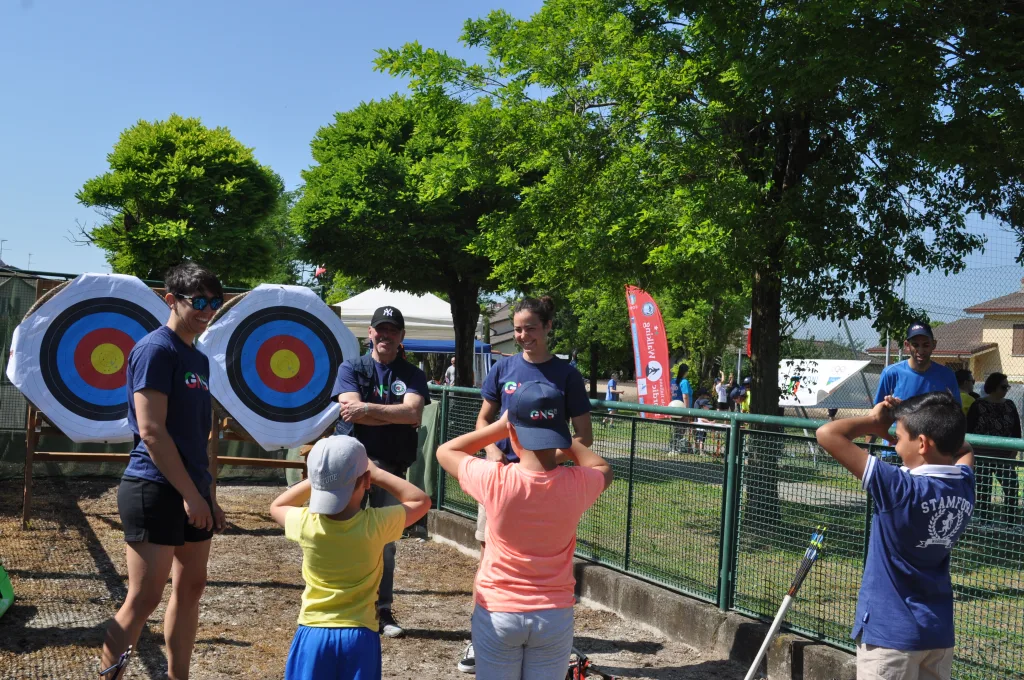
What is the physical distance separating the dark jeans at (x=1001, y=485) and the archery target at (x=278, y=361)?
5.07 meters

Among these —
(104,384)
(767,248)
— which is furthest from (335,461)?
(767,248)

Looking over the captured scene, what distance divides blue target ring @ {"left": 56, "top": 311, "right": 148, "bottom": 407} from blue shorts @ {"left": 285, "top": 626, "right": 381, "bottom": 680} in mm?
5503

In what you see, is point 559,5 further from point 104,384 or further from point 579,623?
point 579,623

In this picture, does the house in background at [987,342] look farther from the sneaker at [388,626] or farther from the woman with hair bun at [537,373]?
the woman with hair bun at [537,373]

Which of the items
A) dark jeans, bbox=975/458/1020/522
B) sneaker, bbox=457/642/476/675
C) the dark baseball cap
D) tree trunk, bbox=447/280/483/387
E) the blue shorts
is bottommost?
sneaker, bbox=457/642/476/675

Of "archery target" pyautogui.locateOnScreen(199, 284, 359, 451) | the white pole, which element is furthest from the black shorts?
"archery target" pyautogui.locateOnScreen(199, 284, 359, 451)

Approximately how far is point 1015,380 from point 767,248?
56.5ft

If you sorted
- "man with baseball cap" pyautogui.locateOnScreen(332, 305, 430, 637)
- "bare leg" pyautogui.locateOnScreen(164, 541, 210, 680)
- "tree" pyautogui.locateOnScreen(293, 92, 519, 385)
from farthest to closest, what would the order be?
"tree" pyautogui.locateOnScreen(293, 92, 519, 385) → "man with baseball cap" pyautogui.locateOnScreen(332, 305, 430, 637) → "bare leg" pyautogui.locateOnScreen(164, 541, 210, 680)

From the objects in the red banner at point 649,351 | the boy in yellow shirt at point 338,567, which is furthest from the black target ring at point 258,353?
the red banner at point 649,351

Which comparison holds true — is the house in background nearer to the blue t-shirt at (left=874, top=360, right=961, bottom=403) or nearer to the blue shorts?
the blue t-shirt at (left=874, top=360, right=961, bottom=403)

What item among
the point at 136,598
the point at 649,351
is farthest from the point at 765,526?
the point at 649,351

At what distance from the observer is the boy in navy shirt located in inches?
117

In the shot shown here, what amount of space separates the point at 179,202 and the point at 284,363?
17496mm

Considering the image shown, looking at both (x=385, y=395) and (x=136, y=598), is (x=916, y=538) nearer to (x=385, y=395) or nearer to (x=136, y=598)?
(x=136, y=598)
